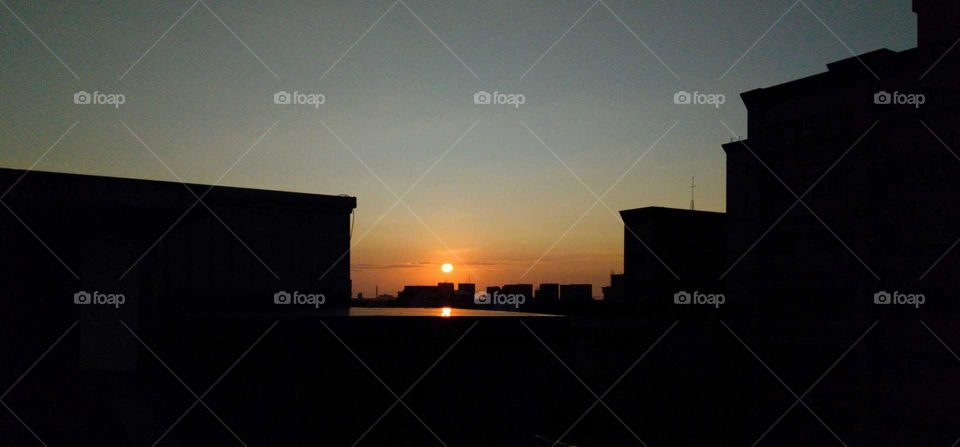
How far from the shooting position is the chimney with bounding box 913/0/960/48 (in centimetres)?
1233

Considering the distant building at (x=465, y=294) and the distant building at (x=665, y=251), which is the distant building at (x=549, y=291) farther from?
the distant building at (x=665, y=251)

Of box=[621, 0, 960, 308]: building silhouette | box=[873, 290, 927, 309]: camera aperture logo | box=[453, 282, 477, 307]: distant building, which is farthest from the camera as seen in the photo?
box=[453, 282, 477, 307]: distant building

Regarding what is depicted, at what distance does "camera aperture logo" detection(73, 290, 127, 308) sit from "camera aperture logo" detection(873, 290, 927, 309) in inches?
635

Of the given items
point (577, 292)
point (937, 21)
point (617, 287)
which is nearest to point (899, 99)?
point (937, 21)

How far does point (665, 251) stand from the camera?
2194 cm

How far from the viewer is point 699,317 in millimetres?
19234

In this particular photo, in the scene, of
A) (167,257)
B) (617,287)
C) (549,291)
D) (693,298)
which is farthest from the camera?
(549,291)

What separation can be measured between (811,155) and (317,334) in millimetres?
13849

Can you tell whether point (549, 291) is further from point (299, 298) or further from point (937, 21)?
point (937, 21)

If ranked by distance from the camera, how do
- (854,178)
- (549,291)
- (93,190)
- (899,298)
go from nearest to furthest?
(93,190), (899,298), (854,178), (549,291)

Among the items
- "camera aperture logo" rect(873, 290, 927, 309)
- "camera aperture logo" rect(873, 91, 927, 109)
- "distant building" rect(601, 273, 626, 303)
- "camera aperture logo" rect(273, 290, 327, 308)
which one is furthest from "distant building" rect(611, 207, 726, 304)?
"camera aperture logo" rect(273, 290, 327, 308)

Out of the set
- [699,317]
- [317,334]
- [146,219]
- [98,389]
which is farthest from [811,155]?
[98,389]

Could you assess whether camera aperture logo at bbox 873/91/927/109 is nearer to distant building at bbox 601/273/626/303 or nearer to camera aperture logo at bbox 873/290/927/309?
camera aperture logo at bbox 873/290/927/309

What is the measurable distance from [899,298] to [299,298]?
514 inches
